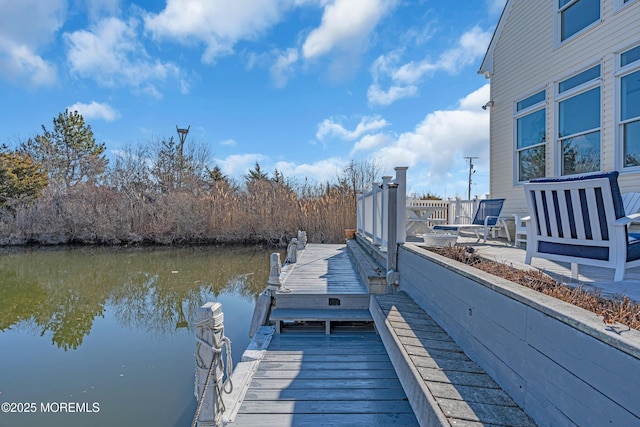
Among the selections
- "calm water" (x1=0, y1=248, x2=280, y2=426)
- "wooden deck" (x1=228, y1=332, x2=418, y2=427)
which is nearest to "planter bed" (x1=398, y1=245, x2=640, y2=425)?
"wooden deck" (x1=228, y1=332, x2=418, y2=427)

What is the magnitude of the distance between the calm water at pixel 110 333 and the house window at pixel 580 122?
18.5ft

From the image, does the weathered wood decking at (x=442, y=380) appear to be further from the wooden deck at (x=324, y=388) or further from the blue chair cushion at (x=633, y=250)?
the blue chair cushion at (x=633, y=250)

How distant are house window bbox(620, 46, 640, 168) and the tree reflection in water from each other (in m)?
6.59

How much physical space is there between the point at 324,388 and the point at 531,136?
19.4 feet

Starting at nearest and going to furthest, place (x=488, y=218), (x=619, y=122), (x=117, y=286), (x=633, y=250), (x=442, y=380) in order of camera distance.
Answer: (x=442, y=380) < (x=633, y=250) < (x=619, y=122) < (x=488, y=218) < (x=117, y=286)

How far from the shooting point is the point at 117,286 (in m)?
8.40

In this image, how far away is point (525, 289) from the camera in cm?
162

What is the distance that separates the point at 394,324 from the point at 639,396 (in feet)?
5.49

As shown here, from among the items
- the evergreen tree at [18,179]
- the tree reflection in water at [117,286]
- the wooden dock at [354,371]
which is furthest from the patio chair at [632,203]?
the evergreen tree at [18,179]

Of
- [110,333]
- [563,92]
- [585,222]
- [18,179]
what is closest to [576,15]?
[563,92]

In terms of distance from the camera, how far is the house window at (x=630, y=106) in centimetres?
Result: 430

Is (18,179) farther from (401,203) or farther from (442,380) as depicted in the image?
(442,380)

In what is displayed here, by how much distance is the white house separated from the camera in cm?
446

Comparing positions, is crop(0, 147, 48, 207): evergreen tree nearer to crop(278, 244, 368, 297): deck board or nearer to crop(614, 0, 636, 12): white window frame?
crop(278, 244, 368, 297): deck board
